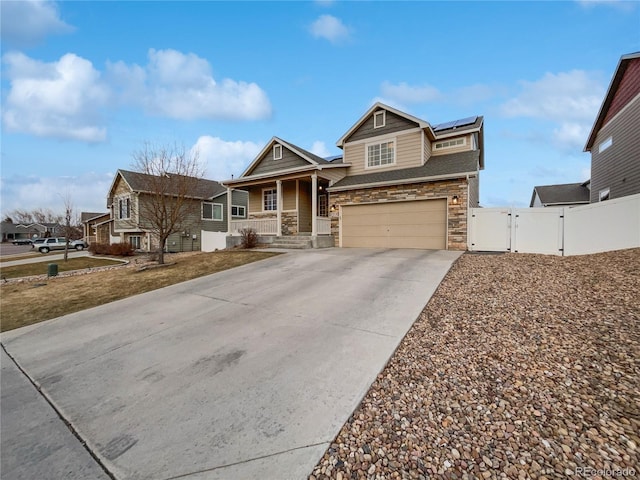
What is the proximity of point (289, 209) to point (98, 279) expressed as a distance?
9110 millimetres

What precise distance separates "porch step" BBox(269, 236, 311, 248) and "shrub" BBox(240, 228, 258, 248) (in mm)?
935

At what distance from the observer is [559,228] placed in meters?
9.29

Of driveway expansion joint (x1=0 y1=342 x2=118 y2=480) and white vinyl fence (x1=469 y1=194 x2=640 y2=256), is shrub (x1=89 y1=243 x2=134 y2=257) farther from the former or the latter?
white vinyl fence (x1=469 y1=194 x2=640 y2=256)

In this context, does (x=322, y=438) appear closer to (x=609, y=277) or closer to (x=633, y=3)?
(x=609, y=277)

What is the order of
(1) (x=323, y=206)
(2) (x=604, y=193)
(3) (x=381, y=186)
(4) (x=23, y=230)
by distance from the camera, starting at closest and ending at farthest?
1. (3) (x=381, y=186)
2. (2) (x=604, y=193)
3. (1) (x=323, y=206)
4. (4) (x=23, y=230)

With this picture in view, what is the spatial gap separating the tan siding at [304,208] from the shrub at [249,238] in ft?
8.55

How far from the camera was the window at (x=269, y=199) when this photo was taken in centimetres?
1610

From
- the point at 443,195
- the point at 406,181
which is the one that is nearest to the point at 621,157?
the point at 443,195

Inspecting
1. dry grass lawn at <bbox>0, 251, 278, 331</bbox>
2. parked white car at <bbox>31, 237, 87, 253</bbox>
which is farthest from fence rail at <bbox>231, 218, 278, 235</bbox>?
parked white car at <bbox>31, 237, 87, 253</bbox>

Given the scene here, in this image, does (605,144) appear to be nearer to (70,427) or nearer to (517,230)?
(517,230)

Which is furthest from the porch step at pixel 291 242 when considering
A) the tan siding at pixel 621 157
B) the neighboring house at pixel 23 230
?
the neighboring house at pixel 23 230

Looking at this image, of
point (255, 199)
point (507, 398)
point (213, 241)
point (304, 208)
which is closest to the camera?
point (507, 398)

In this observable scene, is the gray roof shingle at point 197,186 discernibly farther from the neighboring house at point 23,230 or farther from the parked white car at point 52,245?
the neighboring house at point 23,230

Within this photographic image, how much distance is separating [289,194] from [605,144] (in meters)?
16.5
